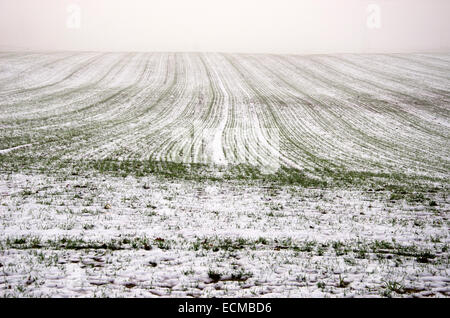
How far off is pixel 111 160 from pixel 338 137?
2073cm

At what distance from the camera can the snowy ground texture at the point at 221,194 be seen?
5.88 meters

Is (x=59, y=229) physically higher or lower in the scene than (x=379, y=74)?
lower

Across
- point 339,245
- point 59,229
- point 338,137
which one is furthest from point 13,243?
point 338,137

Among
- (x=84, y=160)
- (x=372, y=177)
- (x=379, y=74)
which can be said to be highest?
(x=379, y=74)

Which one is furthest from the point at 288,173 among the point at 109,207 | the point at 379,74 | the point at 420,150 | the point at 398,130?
the point at 379,74

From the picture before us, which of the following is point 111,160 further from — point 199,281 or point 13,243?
point 199,281

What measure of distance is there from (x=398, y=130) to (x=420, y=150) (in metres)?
6.31

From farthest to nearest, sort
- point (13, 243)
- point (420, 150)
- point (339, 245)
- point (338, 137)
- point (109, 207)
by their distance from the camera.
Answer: point (338, 137), point (420, 150), point (109, 207), point (339, 245), point (13, 243)

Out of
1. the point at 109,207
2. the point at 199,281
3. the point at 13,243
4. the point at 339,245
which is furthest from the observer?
the point at 109,207

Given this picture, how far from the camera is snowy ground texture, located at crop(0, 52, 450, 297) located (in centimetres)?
588

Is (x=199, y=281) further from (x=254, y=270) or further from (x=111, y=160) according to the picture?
(x=111, y=160)

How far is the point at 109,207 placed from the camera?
971 centimetres

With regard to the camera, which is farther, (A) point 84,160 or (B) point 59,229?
(A) point 84,160

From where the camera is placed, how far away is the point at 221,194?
12.2 meters
